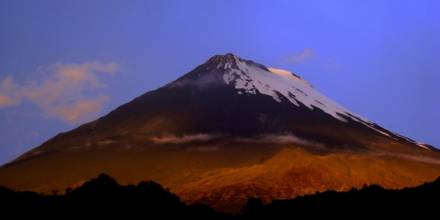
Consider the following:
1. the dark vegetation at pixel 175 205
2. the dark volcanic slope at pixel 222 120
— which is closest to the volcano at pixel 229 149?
the dark volcanic slope at pixel 222 120

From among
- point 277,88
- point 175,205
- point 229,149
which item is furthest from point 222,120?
point 175,205

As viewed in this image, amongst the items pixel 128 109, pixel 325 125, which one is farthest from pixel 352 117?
pixel 128 109

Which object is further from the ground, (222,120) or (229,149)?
(222,120)

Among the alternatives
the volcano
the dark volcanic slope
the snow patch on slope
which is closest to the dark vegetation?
the volcano

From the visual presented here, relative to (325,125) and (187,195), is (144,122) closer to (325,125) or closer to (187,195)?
(325,125)

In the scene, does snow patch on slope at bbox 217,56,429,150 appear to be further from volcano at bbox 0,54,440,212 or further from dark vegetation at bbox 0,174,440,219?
dark vegetation at bbox 0,174,440,219

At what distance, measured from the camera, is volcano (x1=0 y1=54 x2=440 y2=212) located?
97812 millimetres

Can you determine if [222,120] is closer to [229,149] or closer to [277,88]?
[229,149]

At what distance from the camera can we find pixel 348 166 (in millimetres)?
105625

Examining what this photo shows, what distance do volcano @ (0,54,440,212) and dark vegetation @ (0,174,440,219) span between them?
51.8m

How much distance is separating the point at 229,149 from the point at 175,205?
308ft

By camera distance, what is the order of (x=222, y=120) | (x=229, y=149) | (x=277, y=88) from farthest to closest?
(x=277, y=88)
(x=222, y=120)
(x=229, y=149)

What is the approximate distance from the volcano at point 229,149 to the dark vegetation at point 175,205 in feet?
170

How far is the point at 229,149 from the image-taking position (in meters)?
125
